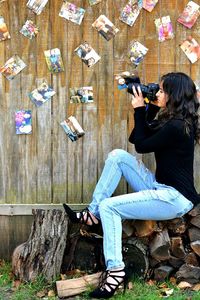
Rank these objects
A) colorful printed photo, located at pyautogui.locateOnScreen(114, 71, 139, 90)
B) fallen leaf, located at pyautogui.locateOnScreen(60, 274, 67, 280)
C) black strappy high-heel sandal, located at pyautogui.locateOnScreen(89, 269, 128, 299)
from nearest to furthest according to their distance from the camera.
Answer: black strappy high-heel sandal, located at pyautogui.locateOnScreen(89, 269, 128, 299), fallen leaf, located at pyautogui.locateOnScreen(60, 274, 67, 280), colorful printed photo, located at pyautogui.locateOnScreen(114, 71, 139, 90)

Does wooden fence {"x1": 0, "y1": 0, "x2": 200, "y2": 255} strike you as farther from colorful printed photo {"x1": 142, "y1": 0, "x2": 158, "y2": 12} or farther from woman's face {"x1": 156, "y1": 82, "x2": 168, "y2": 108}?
woman's face {"x1": 156, "y1": 82, "x2": 168, "y2": 108}

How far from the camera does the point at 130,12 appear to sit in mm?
4711

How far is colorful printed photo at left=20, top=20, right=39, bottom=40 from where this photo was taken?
471 cm

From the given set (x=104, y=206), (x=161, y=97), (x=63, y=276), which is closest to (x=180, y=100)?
(x=161, y=97)

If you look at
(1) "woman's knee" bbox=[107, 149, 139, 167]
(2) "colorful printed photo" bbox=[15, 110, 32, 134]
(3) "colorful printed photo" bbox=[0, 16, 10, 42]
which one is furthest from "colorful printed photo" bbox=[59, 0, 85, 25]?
(1) "woman's knee" bbox=[107, 149, 139, 167]

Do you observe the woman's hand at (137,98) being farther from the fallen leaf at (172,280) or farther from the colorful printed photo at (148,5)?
the fallen leaf at (172,280)

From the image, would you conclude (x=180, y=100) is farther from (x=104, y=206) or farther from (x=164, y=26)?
(x=104, y=206)

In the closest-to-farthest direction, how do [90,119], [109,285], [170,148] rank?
[109,285], [170,148], [90,119]

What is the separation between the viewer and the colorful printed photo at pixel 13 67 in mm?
4738

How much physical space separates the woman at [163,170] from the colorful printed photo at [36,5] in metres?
1.15


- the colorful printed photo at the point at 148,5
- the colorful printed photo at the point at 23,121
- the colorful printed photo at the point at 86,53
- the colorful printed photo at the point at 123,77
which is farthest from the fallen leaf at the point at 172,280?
the colorful printed photo at the point at 148,5

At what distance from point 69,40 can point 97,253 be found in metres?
1.80

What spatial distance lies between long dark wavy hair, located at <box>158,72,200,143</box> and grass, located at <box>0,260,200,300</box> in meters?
1.23

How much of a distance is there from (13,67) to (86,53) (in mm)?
633
